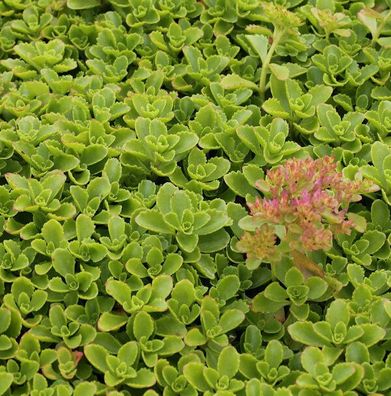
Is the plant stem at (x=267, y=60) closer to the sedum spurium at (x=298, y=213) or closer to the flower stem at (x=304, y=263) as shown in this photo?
the sedum spurium at (x=298, y=213)

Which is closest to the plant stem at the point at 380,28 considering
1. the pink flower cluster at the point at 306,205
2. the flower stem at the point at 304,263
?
the pink flower cluster at the point at 306,205

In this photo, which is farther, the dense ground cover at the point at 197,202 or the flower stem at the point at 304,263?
the flower stem at the point at 304,263

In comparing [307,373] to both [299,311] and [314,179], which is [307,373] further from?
[314,179]

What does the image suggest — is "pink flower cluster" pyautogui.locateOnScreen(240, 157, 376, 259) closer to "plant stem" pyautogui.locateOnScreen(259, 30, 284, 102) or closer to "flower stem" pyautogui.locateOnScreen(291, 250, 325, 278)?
"flower stem" pyautogui.locateOnScreen(291, 250, 325, 278)

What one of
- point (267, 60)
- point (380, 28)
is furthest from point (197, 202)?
point (380, 28)

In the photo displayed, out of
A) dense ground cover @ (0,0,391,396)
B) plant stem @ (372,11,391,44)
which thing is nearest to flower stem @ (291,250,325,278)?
dense ground cover @ (0,0,391,396)

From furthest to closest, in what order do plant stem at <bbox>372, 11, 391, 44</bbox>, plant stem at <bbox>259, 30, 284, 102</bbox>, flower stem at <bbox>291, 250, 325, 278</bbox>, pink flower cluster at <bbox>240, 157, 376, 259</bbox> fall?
plant stem at <bbox>372, 11, 391, 44</bbox> < plant stem at <bbox>259, 30, 284, 102</bbox> < flower stem at <bbox>291, 250, 325, 278</bbox> < pink flower cluster at <bbox>240, 157, 376, 259</bbox>

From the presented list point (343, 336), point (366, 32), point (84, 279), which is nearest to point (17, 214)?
point (84, 279)

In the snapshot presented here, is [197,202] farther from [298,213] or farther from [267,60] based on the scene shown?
[267,60]
